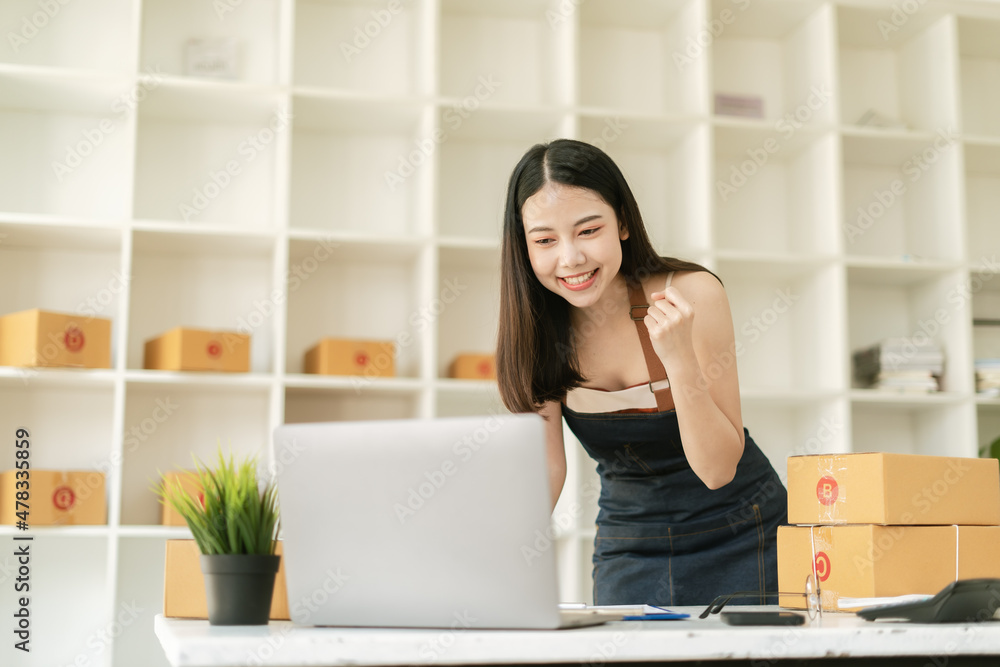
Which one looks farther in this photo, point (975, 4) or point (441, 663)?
point (975, 4)

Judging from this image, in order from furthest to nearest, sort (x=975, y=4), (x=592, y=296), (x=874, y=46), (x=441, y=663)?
(x=874, y=46) < (x=975, y=4) < (x=592, y=296) < (x=441, y=663)

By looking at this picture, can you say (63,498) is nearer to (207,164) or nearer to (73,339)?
(73,339)

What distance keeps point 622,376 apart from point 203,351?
1393mm

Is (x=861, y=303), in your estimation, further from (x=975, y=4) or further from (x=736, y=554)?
(x=736, y=554)

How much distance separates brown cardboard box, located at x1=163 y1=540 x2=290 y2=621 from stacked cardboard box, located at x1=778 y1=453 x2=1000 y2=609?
685mm

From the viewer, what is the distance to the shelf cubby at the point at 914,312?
317 centimetres

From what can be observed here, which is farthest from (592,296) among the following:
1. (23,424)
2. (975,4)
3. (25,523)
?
(975,4)

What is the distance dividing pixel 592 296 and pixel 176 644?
985 millimetres

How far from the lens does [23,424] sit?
2.90 meters

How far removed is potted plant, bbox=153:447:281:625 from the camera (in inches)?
39.9
